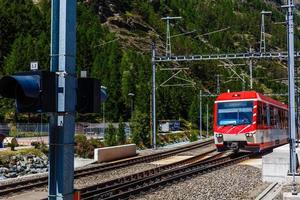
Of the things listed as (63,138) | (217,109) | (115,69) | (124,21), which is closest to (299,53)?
(217,109)

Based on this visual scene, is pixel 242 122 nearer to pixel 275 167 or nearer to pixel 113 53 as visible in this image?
pixel 275 167

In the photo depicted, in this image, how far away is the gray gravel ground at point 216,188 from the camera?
16.1 meters

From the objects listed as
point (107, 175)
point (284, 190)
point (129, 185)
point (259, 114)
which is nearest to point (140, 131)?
point (259, 114)

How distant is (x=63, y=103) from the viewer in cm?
562

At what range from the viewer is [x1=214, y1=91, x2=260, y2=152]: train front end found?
93.5ft

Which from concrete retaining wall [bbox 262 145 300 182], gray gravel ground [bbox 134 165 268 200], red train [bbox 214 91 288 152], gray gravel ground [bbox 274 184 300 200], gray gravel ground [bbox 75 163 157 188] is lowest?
gray gravel ground [bbox 75 163 157 188]

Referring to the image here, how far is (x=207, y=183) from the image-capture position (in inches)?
757

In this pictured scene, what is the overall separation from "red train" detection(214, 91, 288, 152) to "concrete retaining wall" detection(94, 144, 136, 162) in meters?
6.17

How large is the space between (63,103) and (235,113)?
2418 cm

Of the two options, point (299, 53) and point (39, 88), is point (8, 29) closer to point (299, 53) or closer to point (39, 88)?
point (299, 53)

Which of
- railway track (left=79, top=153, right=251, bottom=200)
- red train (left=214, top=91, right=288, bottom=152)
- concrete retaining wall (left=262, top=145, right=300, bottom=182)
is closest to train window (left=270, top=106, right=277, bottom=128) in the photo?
red train (left=214, top=91, right=288, bottom=152)

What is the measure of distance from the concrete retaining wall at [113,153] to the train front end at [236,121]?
246 inches

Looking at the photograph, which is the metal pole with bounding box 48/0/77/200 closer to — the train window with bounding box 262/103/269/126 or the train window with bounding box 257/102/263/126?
the train window with bounding box 257/102/263/126

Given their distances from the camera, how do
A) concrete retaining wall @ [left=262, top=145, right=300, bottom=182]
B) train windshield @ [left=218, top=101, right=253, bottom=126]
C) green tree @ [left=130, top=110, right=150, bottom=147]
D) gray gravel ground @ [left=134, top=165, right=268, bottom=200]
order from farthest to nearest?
green tree @ [left=130, top=110, right=150, bottom=147], train windshield @ [left=218, top=101, right=253, bottom=126], concrete retaining wall @ [left=262, top=145, right=300, bottom=182], gray gravel ground @ [left=134, top=165, right=268, bottom=200]
